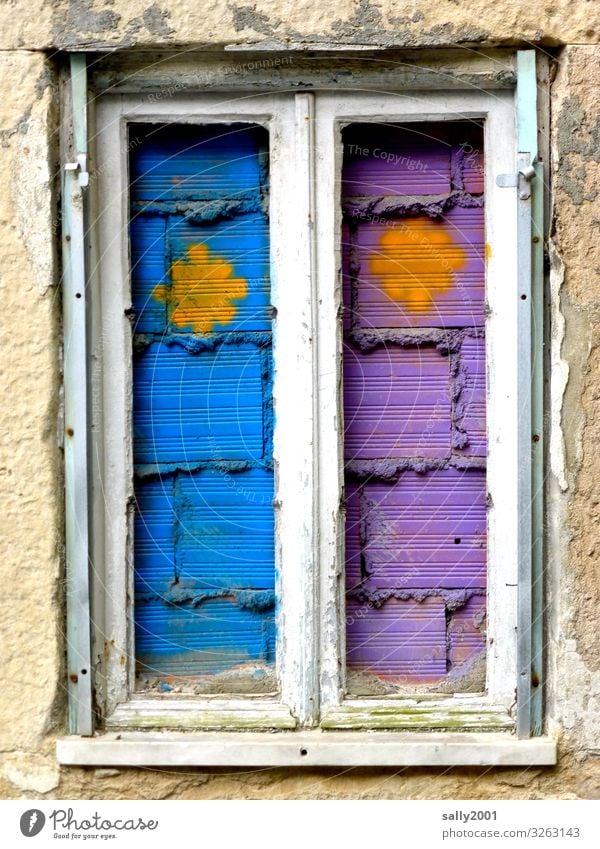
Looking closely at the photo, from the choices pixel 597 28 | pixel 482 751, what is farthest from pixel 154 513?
pixel 597 28

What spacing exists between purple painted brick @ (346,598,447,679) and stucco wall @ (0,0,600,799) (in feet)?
0.89

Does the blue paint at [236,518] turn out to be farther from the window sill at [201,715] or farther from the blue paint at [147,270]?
the blue paint at [147,270]

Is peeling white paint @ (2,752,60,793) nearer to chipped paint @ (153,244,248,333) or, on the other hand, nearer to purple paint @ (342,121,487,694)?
purple paint @ (342,121,487,694)

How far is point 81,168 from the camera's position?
2.51 metres

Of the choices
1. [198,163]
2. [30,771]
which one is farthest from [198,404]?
[30,771]

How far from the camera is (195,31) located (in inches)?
98.4

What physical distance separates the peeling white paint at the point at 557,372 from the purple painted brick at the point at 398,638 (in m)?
0.49

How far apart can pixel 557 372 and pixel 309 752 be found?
44.9 inches

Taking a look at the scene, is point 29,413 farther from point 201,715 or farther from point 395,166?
point 395,166

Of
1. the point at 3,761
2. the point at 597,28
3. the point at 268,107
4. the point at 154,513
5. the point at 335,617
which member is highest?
the point at 597,28

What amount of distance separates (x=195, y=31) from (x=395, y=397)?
1055 millimetres

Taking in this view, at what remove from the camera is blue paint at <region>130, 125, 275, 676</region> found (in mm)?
2660

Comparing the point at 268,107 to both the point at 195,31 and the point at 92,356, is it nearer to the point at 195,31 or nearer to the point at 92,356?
the point at 195,31

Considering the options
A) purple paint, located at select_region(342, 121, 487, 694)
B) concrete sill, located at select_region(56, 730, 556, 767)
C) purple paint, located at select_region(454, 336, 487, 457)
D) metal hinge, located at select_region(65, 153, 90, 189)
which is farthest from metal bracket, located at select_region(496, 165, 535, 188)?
concrete sill, located at select_region(56, 730, 556, 767)
